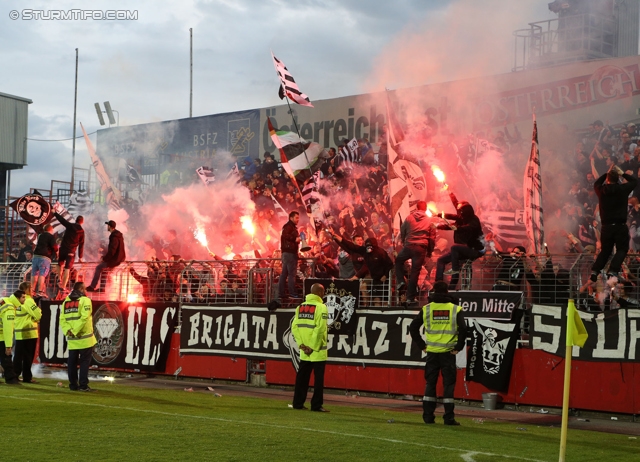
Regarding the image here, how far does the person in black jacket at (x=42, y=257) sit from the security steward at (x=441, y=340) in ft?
40.3

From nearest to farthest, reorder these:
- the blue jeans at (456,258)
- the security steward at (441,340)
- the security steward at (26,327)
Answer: the security steward at (441,340)
the blue jeans at (456,258)
the security steward at (26,327)

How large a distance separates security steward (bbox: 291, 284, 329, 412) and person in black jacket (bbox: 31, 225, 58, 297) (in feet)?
33.8

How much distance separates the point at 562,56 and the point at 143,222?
55.6 ft

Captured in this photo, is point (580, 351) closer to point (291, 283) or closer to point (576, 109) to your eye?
point (291, 283)

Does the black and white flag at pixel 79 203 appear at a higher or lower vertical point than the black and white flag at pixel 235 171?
lower

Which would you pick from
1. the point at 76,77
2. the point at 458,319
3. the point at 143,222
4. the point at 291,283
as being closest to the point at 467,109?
the point at 291,283

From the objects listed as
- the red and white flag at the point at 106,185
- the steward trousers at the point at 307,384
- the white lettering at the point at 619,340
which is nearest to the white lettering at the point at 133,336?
the steward trousers at the point at 307,384

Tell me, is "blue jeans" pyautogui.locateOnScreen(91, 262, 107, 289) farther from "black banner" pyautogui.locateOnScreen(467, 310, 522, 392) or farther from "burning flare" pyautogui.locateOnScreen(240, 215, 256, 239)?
"black banner" pyautogui.locateOnScreen(467, 310, 522, 392)

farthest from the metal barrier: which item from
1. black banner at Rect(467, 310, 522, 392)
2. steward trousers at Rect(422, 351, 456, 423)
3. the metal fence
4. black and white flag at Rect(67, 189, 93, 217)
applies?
black and white flag at Rect(67, 189, 93, 217)

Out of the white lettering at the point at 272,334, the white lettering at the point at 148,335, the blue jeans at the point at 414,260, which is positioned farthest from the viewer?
the white lettering at the point at 148,335

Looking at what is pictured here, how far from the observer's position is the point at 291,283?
59.0 feet

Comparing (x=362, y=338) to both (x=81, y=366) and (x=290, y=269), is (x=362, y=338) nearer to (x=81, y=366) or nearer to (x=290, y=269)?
(x=290, y=269)

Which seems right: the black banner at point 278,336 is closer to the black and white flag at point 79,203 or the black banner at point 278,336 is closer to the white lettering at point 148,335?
the white lettering at point 148,335

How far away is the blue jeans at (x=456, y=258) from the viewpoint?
15.5 metres
